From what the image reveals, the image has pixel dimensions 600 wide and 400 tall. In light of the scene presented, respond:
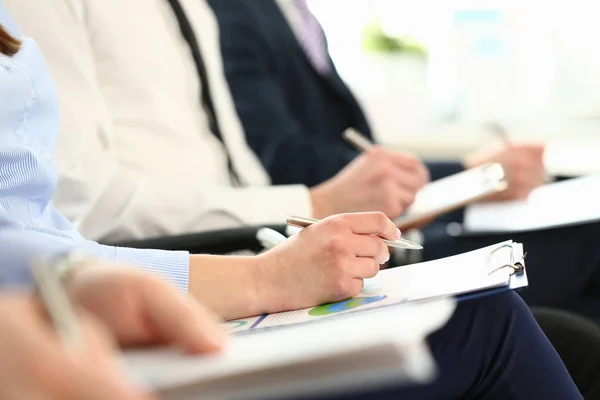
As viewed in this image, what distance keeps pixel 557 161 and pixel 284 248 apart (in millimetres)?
986

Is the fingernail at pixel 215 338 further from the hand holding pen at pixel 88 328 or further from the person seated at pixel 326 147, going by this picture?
the person seated at pixel 326 147

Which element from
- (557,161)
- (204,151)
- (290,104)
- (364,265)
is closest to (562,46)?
(557,161)

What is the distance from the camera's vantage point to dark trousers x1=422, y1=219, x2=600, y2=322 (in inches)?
46.2

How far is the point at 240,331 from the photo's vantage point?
0.62 metres

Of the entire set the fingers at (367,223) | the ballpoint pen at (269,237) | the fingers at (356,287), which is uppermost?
the fingers at (367,223)

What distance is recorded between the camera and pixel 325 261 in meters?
0.73

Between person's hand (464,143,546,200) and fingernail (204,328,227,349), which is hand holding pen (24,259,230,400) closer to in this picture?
fingernail (204,328,227,349)

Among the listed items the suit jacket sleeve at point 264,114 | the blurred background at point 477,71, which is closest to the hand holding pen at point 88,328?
the suit jacket sleeve at point 264,114

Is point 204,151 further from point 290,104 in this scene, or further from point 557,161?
point 557,161

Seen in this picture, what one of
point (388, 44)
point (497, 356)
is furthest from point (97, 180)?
point (388, 44)

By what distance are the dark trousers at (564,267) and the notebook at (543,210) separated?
21 mm

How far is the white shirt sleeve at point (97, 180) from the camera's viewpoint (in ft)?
3.29

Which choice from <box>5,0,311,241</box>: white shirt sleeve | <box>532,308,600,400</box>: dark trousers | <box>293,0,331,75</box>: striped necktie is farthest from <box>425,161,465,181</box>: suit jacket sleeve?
<box>532,308,600,400</box>: dark trousers

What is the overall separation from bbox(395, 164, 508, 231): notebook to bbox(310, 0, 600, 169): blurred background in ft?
2.81
